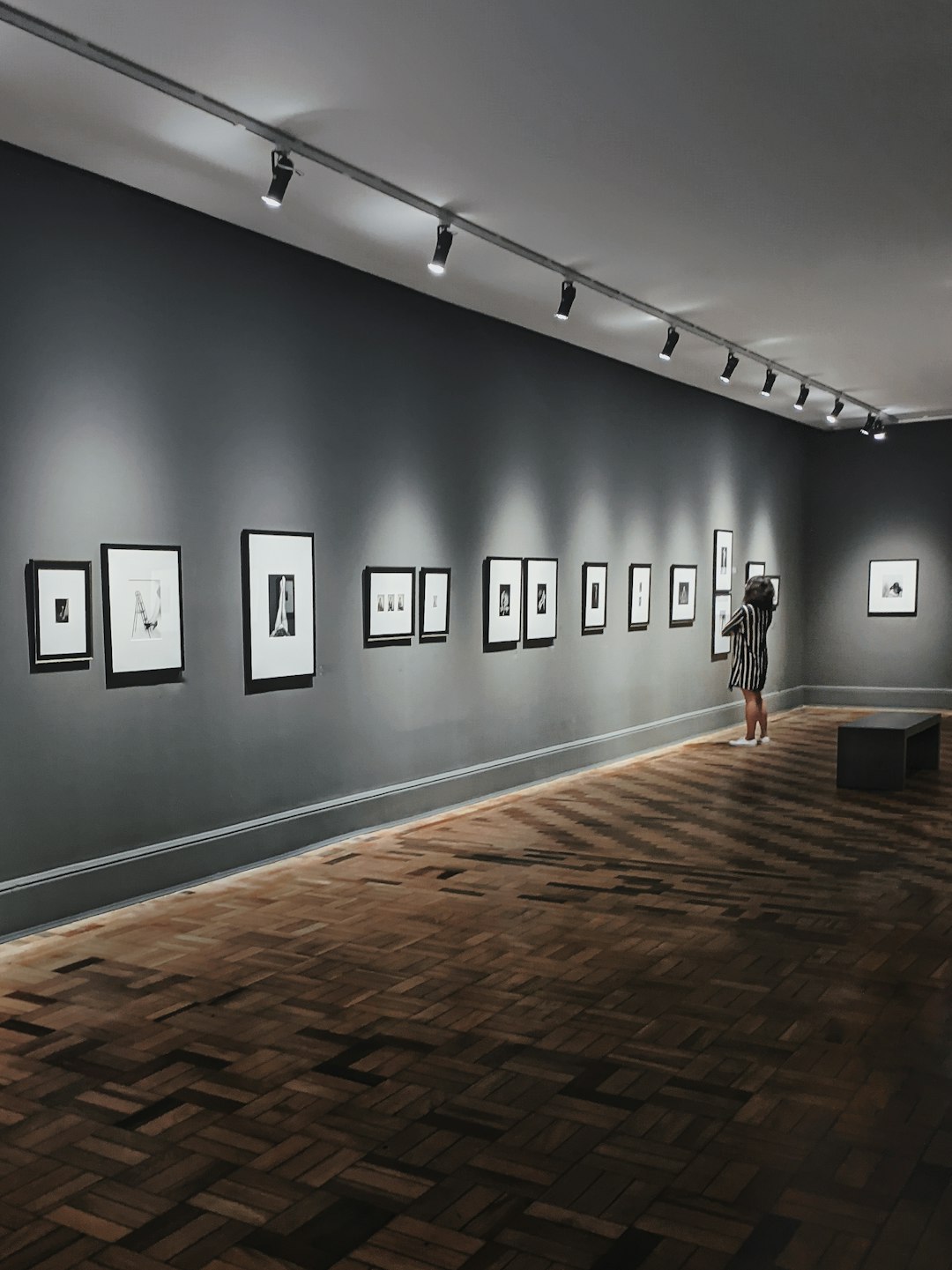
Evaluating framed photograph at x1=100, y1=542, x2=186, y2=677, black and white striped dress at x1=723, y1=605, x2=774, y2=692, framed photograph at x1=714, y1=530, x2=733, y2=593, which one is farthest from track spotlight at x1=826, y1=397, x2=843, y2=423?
framed photograph at x1=100, y1=542, x2=186, y2=677

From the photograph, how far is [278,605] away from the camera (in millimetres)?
7090

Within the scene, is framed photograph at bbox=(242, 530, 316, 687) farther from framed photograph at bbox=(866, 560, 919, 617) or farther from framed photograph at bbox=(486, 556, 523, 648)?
framed photograph at bbox=(866, 560, 919, 617)

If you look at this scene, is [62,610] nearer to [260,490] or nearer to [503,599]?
[260,490]

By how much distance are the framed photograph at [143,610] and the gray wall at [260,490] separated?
0.08 metres

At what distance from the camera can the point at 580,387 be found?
10398mm

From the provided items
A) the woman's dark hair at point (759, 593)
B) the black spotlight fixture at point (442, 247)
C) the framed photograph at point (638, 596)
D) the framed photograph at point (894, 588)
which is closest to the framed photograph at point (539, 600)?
the framed photograph at point (638, 596)

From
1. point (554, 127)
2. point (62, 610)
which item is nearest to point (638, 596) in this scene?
point (554, 127)

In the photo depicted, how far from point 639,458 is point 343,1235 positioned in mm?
9301

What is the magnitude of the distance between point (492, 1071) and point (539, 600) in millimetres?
6151

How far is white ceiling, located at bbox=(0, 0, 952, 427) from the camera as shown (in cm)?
436

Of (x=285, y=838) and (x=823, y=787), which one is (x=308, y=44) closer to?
(x=285, y=838)

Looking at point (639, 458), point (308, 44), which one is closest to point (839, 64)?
point (308, 44)

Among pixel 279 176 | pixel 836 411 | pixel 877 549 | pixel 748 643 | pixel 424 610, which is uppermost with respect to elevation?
pixel 836 411

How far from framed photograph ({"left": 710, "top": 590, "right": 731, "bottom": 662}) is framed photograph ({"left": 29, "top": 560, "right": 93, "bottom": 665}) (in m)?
8.52
